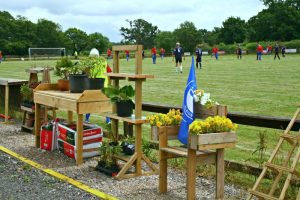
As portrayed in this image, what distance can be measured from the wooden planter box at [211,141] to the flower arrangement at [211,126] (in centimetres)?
5

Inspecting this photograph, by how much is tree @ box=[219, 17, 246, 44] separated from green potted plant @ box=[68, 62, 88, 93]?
112 m

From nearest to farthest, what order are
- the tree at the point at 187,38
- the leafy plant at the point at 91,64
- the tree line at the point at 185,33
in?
the leafy plant at the point at 91,64, the tree line at the point at 185,33, the tree at the point at 187,38

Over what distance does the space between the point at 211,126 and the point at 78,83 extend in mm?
3012

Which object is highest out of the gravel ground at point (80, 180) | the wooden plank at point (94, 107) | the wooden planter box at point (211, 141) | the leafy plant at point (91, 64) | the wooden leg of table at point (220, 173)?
the leafy plant at point (91, 64)

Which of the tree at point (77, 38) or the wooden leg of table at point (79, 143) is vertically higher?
the tree at point (77, 38)

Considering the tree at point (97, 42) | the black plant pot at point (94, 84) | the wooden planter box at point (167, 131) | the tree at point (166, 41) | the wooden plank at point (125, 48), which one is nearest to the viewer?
the wooden planter box at point (167, 131)

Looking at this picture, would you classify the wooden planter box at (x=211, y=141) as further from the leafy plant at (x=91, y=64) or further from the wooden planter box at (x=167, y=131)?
the leafy plant at (x=91, y=64)

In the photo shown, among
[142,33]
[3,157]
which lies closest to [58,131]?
[3,157]

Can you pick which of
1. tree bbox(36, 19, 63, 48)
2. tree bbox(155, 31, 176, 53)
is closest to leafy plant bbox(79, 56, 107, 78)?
tree bbox(155, 31, 176, 53)

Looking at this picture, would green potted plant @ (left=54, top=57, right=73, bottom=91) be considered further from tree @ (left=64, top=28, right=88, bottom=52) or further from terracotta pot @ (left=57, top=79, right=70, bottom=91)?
tree @ (left=64, top=28, right=88, bottom=52)

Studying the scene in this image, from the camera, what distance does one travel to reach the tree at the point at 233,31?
116m

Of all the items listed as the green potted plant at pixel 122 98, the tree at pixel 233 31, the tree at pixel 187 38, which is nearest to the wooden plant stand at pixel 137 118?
the green potted plant at pixel 122 98

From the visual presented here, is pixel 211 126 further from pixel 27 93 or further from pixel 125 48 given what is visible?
pixel 27 93

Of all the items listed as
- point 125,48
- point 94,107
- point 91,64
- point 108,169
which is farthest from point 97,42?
point 108,169
